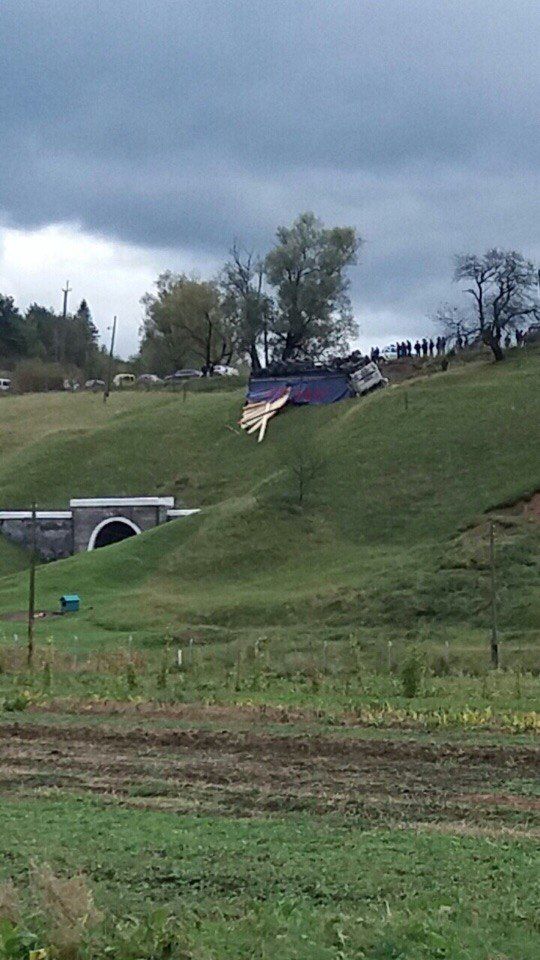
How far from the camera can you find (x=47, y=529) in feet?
227

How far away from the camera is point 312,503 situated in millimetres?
63531

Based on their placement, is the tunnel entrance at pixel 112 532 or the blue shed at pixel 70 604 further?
the tunnel entrance at pixel 112 532

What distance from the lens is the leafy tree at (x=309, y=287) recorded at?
10881 centimetres

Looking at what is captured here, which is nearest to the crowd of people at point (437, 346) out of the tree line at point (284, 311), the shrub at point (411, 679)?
the tree line at point (284, 311)

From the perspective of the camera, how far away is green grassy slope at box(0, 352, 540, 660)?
4884cm

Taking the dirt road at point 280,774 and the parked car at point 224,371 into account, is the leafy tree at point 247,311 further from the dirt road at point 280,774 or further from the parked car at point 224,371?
the dirt road at point 280,774

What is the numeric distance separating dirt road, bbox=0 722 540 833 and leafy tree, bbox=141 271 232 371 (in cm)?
9617

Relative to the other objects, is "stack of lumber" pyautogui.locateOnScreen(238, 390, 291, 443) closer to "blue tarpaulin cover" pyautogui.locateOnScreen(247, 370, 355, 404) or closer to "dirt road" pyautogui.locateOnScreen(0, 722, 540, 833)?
"blue tarpaulin cover" pyautogui.locateOnScreen(247, 370, 355, 404)

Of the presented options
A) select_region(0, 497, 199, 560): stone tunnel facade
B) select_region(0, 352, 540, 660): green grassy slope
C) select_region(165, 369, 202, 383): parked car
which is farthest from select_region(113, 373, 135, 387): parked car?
select_region(0, 497, 199, 560): stone tunnel facade

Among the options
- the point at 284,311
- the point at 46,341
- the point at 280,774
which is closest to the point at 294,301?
the point at 284,311

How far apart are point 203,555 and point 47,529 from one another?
45.8 ft

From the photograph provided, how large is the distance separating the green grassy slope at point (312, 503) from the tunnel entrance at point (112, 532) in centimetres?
470

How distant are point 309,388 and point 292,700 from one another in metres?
58.5

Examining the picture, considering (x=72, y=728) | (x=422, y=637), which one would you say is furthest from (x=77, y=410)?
(x=72, y=728)
